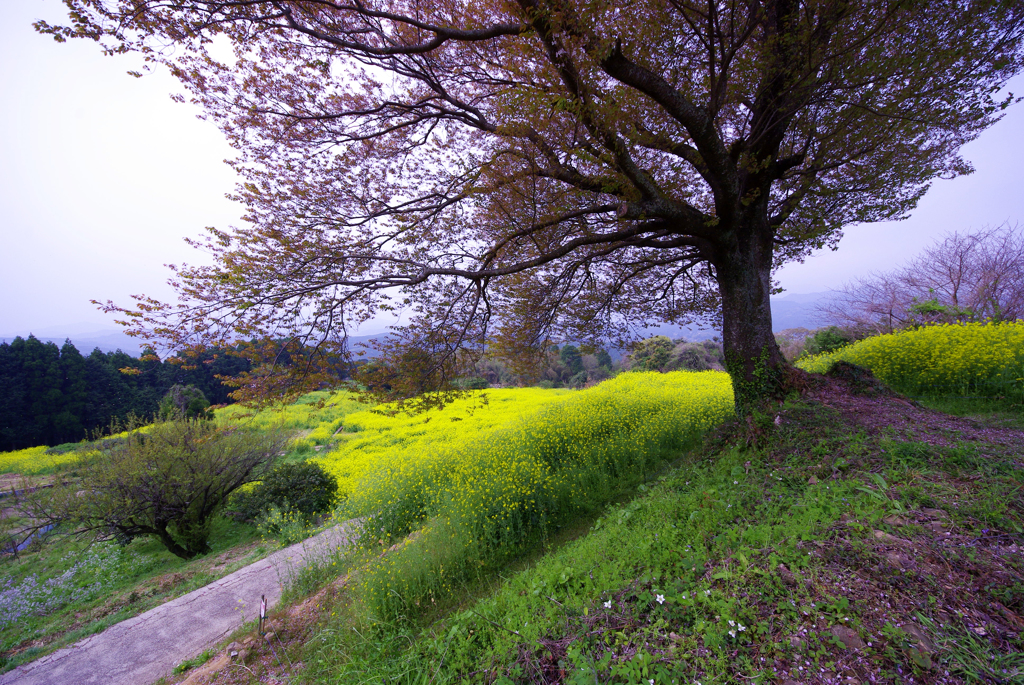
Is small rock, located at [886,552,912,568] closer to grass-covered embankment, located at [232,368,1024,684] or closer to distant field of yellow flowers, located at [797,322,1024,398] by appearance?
grass-covered embankment, located at [232,368,1024,684]

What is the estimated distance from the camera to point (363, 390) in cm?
534

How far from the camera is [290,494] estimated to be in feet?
25.9

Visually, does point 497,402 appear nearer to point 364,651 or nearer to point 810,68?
point 364,651

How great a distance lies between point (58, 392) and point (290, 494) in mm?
19960

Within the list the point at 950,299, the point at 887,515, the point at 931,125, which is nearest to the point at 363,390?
the point at 887,515

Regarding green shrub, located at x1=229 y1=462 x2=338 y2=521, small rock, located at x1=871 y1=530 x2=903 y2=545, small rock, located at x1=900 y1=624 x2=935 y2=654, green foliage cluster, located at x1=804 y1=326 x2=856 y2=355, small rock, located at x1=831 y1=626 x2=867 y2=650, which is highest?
green foliage cluster, located at x1=804 y1=326 x2=856 y2=355

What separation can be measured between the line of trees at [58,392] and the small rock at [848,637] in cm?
1782

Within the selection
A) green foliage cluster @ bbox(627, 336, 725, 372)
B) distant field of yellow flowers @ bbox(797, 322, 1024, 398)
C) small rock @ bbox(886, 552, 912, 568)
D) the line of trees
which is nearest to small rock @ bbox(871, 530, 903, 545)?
small rock @ bbox(886, 552, 912, 568)

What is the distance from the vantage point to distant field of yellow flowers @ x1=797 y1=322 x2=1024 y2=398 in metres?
5.93

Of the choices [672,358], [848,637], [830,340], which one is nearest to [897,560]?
[848,637]

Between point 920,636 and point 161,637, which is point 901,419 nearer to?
point 920,636

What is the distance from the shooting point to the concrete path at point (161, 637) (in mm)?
3723

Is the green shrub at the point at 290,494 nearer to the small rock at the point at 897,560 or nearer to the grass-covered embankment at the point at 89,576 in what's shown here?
the grass-covered embankment at the point at 89,576

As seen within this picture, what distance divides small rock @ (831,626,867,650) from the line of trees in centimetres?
1782
